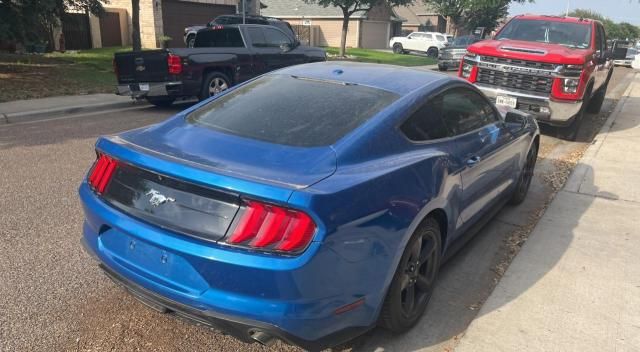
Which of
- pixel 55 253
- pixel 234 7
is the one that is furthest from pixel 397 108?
pixel 234 7

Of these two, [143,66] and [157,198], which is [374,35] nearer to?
[143,66]

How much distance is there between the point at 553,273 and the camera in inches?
157

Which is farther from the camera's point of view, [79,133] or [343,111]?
[79,133]

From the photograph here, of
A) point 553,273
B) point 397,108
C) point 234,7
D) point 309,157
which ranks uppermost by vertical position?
point 234,7

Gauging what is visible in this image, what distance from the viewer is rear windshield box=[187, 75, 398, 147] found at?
2979 millimetres

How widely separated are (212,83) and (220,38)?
5.06 ft

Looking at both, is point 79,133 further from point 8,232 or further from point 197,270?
point 197,270

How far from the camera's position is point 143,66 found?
32.6 ft

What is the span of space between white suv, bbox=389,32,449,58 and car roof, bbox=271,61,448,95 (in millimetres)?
34187

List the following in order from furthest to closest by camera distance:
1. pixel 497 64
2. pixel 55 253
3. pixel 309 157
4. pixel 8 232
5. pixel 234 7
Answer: pixel 234 7
pixel 497 64
pixel 8 232
pixel 55 253
pixel 309 157

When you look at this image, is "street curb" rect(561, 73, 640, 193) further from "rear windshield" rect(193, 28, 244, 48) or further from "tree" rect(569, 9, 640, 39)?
"tree" rect(569, 9, 640, 39)

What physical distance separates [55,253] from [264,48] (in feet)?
27.4

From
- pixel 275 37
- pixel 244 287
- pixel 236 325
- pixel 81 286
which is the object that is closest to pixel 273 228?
pixel 244 287

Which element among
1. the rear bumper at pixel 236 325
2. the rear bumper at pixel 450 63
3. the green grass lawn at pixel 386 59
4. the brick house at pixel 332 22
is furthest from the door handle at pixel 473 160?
the brick house at pixel 332 22
